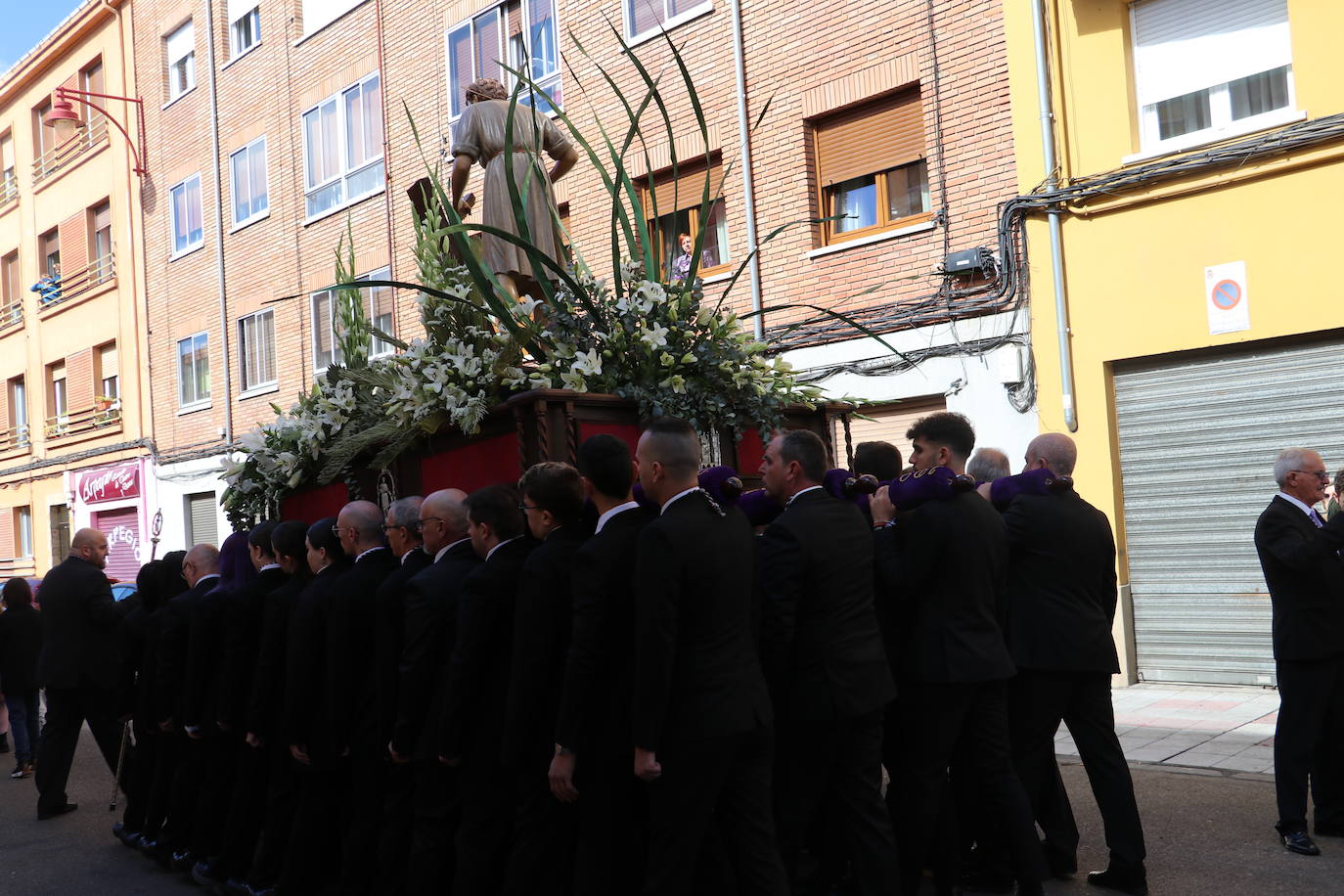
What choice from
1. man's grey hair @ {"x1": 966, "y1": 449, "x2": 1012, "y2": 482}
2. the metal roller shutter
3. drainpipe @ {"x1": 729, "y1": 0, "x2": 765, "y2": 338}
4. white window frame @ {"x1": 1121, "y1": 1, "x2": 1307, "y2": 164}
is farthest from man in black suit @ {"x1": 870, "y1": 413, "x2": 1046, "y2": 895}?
the metal roller shutter

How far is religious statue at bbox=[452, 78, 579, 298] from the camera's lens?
6.84 metres

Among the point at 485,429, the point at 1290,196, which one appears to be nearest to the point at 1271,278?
the point at 1290,196

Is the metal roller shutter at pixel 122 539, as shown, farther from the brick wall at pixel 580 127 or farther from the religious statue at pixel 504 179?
the religious statue at pixel 504 179

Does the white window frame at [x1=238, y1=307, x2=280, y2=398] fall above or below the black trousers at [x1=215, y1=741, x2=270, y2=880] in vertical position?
above

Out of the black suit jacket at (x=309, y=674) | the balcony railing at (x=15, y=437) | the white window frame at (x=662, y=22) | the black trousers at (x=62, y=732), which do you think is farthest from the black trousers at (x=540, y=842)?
the balcony railing at (x=15, y=437)

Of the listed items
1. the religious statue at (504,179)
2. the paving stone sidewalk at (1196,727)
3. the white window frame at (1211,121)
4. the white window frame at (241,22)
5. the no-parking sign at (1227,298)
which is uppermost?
the white window frame at (241,22)

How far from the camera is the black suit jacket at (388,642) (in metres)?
5.12

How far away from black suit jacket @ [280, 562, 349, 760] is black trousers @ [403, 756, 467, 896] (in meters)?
0.74

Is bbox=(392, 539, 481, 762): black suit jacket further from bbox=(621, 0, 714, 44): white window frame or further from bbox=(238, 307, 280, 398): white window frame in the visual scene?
bbox=(238, 307, 280, 398): white window frame

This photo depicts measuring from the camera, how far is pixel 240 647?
605 centimetres

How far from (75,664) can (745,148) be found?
8106 mm

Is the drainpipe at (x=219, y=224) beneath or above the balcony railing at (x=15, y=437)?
above

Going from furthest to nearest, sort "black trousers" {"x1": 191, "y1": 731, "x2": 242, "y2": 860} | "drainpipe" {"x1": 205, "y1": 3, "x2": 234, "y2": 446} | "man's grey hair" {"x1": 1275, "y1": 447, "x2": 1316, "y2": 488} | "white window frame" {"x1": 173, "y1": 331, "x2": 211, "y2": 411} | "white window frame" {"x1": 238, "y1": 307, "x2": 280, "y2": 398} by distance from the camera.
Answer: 1. "white window frame" {"x1": 173, "y1": 331, "x2": 211, "y2": 411}
2. "drainpipe" {"x1": 205, "y1": 3, "x2": 234, "y2": 446}
3. "white window frame" {"x1": 238, "y1": 307, "x2": 280, "y2": 398}
4. "black trousers" {"x1": 191, "y1": 731, "x2": 242, "y2": 860}
5. "man's grey hair" {"x1": 1275, "y1": 447, "x2": 1316, "y2": 488}

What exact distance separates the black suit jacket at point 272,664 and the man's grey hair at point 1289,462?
14.6 feet
